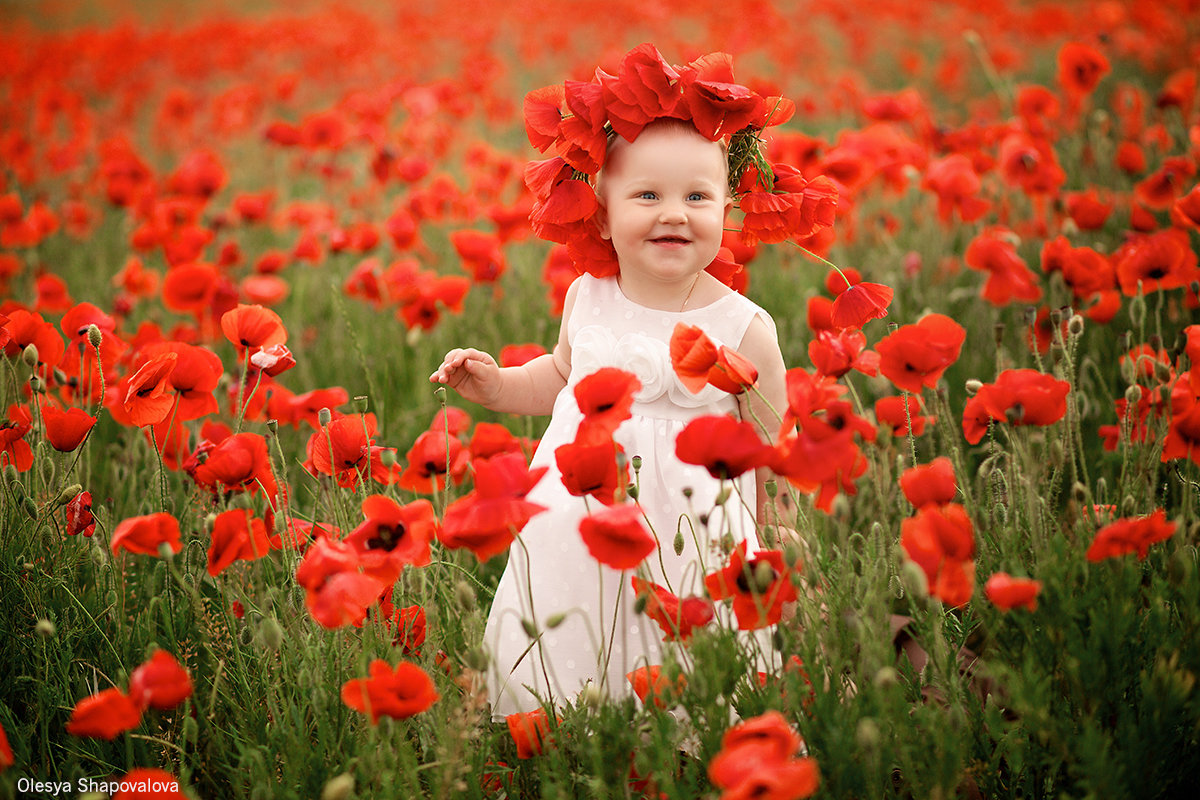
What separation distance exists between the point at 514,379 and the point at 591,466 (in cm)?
61

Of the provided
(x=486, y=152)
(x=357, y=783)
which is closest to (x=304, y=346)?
(x=486, y=152)

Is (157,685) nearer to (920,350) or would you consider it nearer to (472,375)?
(472,375)

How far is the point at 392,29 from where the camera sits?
10594 millimetres

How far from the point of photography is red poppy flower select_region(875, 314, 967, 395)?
136cm

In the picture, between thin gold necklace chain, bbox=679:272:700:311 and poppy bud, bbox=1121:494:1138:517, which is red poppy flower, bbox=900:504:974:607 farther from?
thin gold necklace chain, bbox=679:272:700:311

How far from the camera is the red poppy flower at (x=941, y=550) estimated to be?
1105mm

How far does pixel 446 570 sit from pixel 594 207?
758 millimetres

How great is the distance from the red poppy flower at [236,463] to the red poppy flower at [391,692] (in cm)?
42

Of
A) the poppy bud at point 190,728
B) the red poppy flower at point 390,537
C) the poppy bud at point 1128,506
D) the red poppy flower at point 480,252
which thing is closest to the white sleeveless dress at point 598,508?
the red poppy flower at point 390,537

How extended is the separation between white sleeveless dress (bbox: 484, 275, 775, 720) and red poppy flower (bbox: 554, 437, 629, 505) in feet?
0.92

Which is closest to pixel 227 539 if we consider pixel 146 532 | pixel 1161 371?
pixel 146 532

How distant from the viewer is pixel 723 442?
115 centimetres

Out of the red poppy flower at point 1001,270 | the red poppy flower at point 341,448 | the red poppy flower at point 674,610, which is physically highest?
the red poppy flower at point 1001,270

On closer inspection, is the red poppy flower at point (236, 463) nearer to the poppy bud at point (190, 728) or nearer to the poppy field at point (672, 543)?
the poppy field at point (672, 543)
